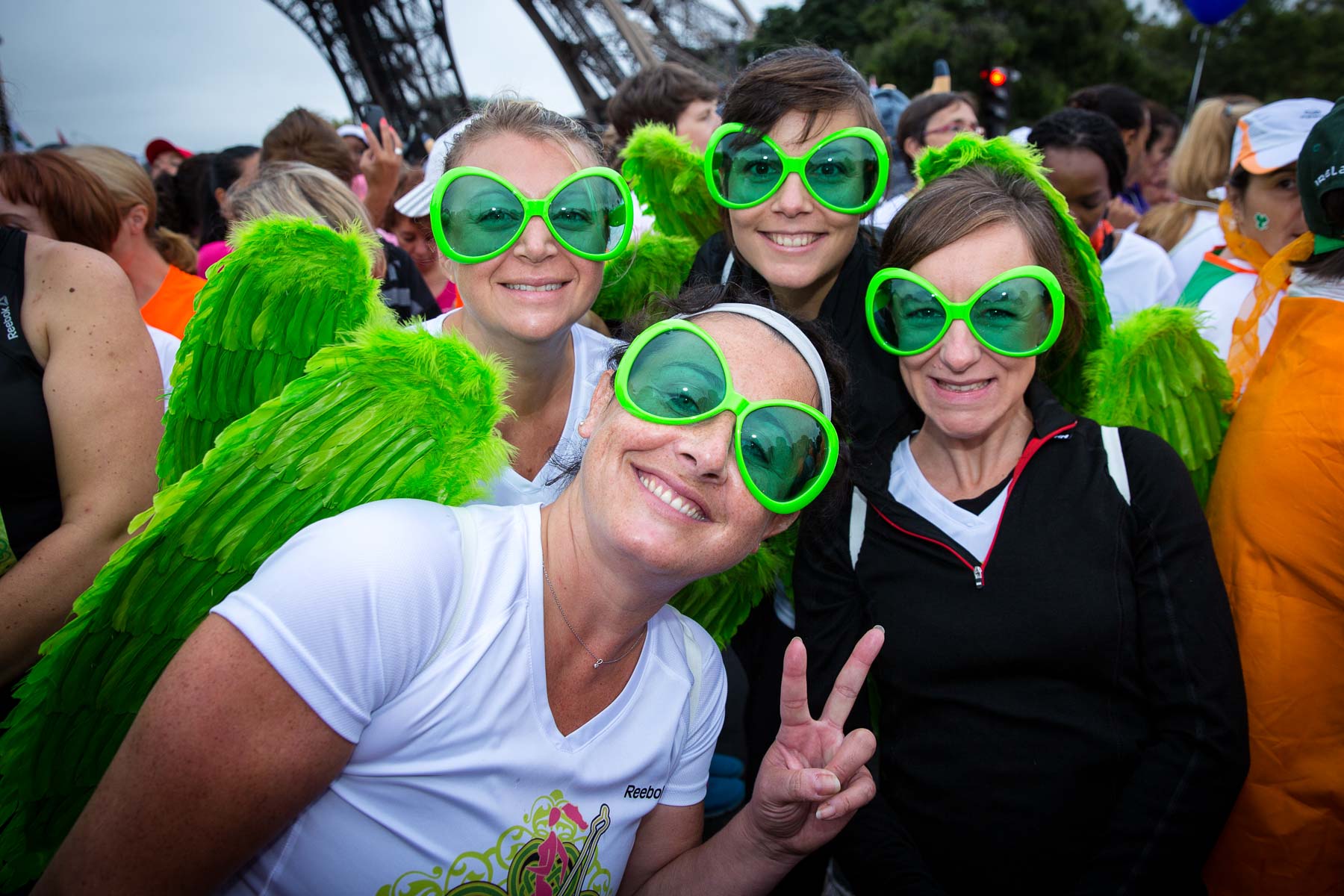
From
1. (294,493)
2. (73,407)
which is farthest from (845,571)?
(73,407)

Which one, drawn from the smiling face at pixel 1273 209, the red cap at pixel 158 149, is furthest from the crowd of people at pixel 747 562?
the red cap at pixel 158 149

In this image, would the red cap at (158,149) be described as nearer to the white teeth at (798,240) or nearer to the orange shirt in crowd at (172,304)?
the orange shirt in crowd at (172,304)

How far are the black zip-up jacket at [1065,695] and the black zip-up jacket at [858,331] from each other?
18.7 inches

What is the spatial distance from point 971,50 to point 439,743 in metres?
21.9

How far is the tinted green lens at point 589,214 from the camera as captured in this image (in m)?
2.05

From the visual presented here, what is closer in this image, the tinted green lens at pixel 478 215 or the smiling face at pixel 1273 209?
the tinted green lens at pixel 478 215

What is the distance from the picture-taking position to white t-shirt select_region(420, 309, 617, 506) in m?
2.04

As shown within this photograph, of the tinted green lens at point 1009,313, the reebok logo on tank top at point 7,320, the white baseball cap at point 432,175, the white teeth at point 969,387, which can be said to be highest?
the white baseball cap at point 432,175

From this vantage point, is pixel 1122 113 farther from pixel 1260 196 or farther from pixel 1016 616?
pixel 1016 616

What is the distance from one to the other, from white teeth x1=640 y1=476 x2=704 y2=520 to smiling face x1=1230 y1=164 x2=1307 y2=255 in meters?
2.37

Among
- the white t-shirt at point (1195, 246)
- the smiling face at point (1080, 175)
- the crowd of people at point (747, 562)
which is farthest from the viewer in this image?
the white t-shirt at point (1195, 246)

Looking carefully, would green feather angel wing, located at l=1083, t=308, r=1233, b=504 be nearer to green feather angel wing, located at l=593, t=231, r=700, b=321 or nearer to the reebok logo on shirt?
green feather angel wing, located at l=593, t=231, r=700, b=321

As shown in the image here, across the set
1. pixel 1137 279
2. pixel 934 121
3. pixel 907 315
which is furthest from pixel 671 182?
pixel 934 121

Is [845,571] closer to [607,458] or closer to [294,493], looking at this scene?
[607,458]
